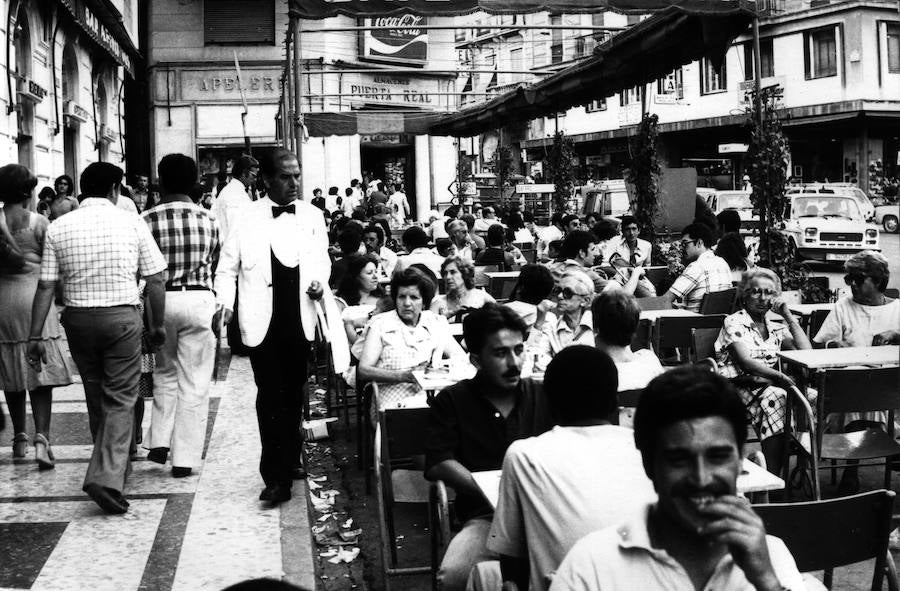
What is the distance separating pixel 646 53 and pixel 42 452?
8.22 m

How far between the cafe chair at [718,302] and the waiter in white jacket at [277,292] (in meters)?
4.10

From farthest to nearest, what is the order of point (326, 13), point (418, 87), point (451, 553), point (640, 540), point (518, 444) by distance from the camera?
point (418, 87) → point (326, 13) → point (451, 553) → point (518, 444) → point (640, 540)

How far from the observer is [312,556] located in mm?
5875

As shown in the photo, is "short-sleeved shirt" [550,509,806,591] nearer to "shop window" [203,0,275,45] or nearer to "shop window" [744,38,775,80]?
"shop window" [203,0,275,45]

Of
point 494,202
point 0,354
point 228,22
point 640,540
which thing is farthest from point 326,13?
point 228,22

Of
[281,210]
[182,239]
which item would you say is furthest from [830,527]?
[182,239]

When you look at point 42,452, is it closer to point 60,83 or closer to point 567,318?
point 567,318

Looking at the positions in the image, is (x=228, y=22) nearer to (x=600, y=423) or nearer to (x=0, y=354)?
(x=0, y=354)

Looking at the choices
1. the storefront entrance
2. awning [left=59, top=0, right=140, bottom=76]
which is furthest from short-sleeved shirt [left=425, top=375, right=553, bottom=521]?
the storefront entrance

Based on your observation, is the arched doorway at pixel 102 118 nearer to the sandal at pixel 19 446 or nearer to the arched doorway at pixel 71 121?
the arched doorway at pixel 71 121

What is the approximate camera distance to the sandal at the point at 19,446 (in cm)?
754

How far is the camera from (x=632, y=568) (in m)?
2.33

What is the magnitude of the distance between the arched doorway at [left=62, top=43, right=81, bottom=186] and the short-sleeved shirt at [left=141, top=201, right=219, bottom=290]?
15797 mm

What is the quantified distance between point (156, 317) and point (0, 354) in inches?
54.9
